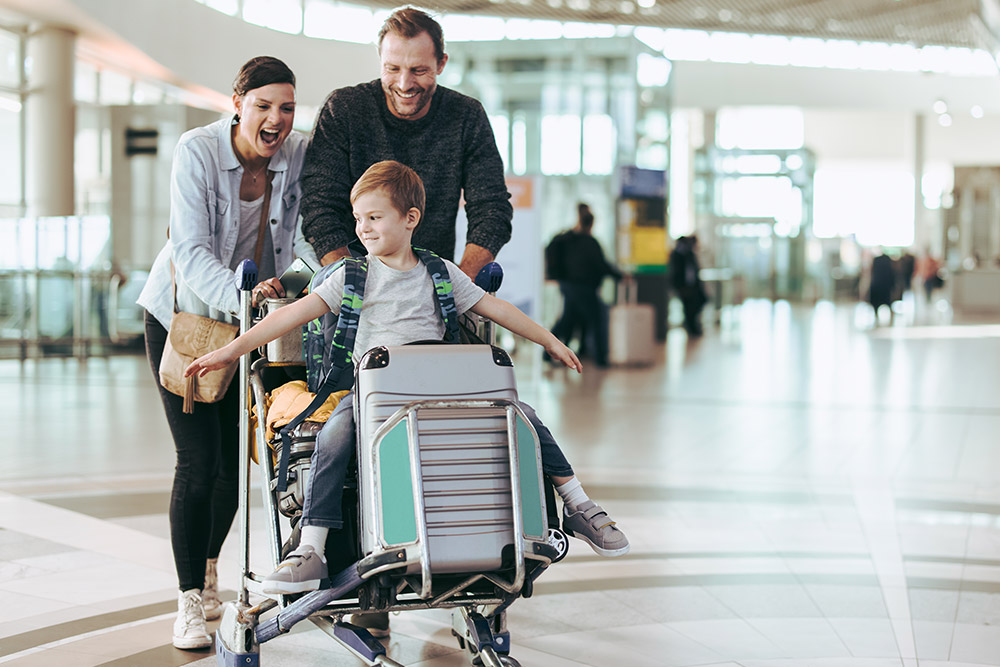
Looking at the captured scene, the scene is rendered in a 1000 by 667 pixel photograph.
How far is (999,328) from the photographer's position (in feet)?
71.7

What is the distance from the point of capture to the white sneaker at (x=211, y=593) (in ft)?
11.7

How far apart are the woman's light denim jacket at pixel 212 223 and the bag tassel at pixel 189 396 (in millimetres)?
209

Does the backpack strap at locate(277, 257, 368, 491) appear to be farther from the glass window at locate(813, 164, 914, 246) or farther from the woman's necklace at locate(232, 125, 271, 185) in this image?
the glass window at locate(813, 164, 914, 246)

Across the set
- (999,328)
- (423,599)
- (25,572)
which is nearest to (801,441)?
(25,572)

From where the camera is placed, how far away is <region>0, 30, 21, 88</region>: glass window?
54.9ft

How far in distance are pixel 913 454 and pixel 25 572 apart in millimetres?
5140

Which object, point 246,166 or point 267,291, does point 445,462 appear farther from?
point 246,166

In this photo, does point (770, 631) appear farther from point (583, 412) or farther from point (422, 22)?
point (583, 412)

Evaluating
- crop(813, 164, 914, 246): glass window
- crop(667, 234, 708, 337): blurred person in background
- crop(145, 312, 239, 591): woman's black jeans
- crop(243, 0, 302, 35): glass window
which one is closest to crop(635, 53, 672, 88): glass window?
crop(667, 234, 708, 337): blurred person in background

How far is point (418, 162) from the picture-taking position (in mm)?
3197

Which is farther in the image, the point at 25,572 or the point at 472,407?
the point at 25,572

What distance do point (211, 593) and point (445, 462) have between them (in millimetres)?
1453

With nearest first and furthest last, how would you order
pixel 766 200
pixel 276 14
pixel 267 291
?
pixel 267 291 → pixel 276 14 → pixel 766 200

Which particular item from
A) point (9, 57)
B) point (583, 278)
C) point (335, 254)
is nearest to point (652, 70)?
point (583, 278)
